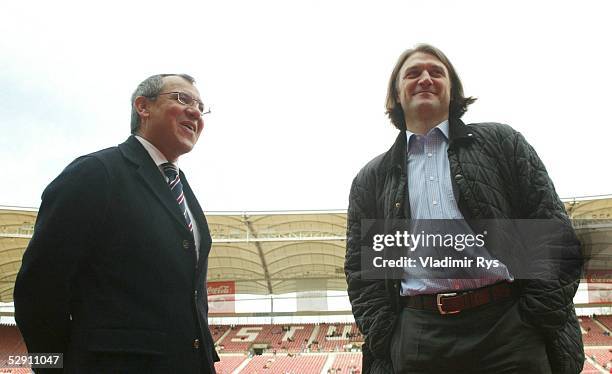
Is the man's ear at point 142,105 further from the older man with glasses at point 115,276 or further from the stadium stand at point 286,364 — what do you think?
the stadium stand at point 286,364

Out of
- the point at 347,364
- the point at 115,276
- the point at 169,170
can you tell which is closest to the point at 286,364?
the point at 347,364

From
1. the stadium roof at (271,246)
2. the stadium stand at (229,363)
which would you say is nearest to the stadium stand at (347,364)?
the stadium stand at (229,363)

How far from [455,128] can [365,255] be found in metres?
0.81

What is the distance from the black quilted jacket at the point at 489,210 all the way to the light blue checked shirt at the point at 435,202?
5 cm

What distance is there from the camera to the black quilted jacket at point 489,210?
2.05 m

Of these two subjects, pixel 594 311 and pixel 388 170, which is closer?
pixel 388 170

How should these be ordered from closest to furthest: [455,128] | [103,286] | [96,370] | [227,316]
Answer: [96,370] → [103,286] → [455,128] → [227,316]

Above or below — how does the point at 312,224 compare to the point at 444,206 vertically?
below

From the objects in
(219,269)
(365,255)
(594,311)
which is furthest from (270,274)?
(365,255)

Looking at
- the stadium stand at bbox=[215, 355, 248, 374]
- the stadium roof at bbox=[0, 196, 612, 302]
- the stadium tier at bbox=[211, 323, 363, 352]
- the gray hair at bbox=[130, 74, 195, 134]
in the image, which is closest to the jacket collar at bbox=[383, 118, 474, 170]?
the gray hair at bbox=[130, 74, 195, 134]

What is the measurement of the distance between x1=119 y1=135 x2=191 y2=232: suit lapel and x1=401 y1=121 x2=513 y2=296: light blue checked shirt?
3.91ft

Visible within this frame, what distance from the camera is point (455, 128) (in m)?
2.51

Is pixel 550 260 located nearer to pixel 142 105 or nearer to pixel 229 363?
pixel 142 105

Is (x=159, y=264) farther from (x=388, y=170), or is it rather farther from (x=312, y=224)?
(x=312, y=224)
